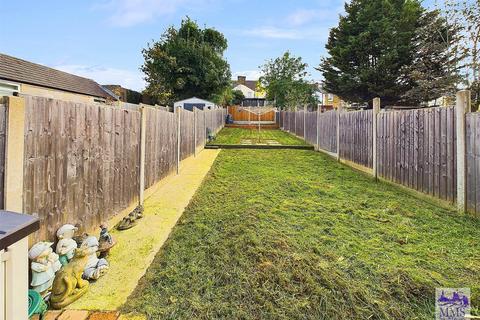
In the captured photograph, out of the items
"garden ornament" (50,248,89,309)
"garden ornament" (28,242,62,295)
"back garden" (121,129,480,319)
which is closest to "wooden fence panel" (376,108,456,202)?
"back garden" (121,129,480,319)

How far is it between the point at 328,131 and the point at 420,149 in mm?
6035

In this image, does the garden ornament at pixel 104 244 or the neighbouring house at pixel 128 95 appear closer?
the garden ornament at pixel 104 244

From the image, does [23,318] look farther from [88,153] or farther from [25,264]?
[88,153]

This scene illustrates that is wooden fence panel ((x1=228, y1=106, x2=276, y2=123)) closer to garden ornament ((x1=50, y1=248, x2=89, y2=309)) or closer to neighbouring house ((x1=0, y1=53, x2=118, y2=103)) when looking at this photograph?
neighbouring house ((x1=0, y1=53, x2=118, y2=103))

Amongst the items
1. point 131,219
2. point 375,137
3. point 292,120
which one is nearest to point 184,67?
point 292,120

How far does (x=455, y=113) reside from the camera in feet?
15.3

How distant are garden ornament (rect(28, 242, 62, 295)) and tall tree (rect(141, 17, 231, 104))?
86.7 feet

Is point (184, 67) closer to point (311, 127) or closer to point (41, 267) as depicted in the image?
point (311, 127)

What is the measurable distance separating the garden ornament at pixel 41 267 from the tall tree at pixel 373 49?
24343 mm

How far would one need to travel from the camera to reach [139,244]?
12.0 ft

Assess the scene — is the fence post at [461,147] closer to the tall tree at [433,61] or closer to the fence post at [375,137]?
the fence post at [375,137]

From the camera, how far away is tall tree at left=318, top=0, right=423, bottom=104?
2253 centimetres

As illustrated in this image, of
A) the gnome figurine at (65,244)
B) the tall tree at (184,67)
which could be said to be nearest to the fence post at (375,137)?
the gnome figurine at (65,244)

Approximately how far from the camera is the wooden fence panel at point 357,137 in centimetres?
773
